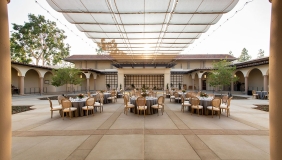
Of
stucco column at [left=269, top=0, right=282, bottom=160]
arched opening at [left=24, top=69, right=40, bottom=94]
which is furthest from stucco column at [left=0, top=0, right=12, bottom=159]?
arched opening at [left=24, top=69, right=40, bottom=94]

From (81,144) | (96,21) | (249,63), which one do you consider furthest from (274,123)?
(249,63)

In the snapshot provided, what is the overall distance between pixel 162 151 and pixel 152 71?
1927cm

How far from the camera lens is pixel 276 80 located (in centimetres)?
190

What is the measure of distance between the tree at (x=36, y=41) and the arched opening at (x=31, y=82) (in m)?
7.65

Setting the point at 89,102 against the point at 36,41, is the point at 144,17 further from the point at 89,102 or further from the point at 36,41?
the point at 36,41

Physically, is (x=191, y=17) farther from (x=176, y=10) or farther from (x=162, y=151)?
(x=162, y=151)

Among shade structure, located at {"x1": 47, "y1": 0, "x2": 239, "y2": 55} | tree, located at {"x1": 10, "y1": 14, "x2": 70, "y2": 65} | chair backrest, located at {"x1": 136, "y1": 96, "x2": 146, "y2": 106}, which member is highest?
tree, located at {"x1": 10, "y1": 14, "x2": 70, "y2": 65}

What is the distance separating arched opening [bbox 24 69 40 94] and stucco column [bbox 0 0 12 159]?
24.9m

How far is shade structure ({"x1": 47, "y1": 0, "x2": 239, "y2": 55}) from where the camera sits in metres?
5.92

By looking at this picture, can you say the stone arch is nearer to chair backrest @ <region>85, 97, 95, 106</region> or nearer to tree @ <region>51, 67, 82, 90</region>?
chair backrest @ <region>85, 97, 95, 106</region>

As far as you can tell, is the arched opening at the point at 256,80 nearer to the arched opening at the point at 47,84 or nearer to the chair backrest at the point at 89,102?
the chair backrest at the point at 89,102

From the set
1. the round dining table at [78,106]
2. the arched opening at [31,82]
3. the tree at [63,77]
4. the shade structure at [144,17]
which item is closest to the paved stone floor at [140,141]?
the round dining table at [78,106]

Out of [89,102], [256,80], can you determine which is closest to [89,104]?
[89,102]

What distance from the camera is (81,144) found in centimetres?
391
